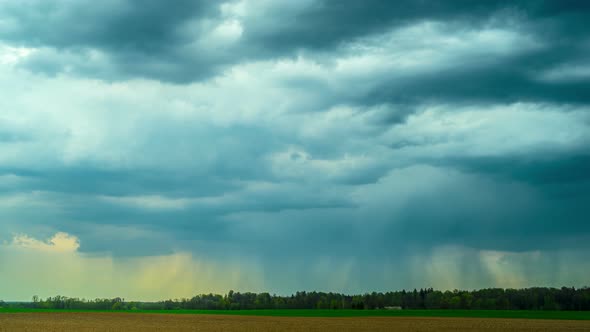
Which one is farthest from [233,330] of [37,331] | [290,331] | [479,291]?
[479,291]

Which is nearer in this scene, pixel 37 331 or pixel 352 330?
pixel 37 331

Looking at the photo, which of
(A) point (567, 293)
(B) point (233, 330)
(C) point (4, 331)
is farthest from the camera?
(A) point (567, 293)

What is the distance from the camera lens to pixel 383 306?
655ft

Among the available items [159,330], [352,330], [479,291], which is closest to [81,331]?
[159,330]

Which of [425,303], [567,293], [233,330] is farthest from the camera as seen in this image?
[425,303]

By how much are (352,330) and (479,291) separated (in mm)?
141144

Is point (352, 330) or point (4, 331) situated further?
point (352, 330)

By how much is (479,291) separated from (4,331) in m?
166

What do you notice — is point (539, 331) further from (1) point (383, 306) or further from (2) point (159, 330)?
(1) point (383, 306)

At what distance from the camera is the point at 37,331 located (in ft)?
197

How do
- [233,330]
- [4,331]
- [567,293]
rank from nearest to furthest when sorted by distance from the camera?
[4,331] → [233,330] → [567,293]

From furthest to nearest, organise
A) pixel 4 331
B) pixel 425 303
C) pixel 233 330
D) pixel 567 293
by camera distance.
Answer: pixel 425 303 → pixel 567 293 → pixel 233 330 → pixel 4 331

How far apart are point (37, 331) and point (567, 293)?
508ft

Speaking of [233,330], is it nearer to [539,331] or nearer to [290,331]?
[290,331]
